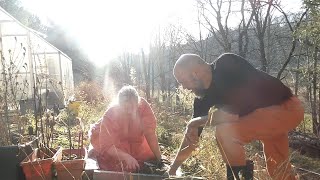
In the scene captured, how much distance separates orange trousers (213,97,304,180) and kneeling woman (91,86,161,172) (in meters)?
1.07

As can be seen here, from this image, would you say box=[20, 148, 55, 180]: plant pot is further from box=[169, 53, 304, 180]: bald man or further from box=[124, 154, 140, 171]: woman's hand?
box=[169, 53, 304, 180]: bald man

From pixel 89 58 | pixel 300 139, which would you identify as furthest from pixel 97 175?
pixel 89 58

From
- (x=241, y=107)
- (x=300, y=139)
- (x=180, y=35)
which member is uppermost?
(x=180, y=35)

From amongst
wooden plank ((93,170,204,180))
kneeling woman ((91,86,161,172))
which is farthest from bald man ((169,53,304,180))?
kneeling woman ((91,86,161,172))

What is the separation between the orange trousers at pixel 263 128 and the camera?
98.6 inches

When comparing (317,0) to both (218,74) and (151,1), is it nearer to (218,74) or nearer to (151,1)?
(218,74)

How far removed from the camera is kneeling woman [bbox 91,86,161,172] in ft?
11.3

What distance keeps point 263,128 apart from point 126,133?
1493mm

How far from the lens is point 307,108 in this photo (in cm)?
981

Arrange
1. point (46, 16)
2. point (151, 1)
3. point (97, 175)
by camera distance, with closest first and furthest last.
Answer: point (97, 175) → point (151, 1) → point (46, 16)

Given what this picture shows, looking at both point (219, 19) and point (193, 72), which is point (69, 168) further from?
point (219, 19)

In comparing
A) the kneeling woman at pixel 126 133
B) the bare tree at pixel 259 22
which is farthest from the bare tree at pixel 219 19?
the kneeling woman at pixel 126 133

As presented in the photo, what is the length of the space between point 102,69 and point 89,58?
3623 millimetres

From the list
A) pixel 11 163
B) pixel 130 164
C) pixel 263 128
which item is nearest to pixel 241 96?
pixel 263 128
